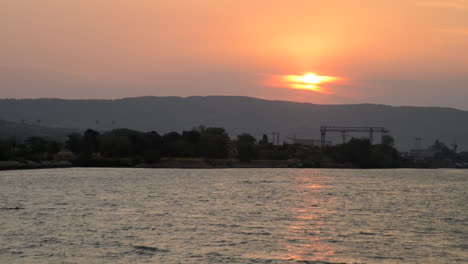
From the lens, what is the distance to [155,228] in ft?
136

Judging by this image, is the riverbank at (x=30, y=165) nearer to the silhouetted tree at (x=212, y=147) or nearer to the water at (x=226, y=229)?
the silhouetted tree at (x=212, y=147)

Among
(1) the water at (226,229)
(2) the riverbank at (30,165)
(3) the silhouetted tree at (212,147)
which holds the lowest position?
(1) the water at (226,229)

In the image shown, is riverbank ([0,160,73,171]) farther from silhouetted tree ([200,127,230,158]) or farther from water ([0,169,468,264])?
water ([0,169,468,264])

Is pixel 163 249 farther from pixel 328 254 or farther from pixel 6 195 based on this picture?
pixel 6 195

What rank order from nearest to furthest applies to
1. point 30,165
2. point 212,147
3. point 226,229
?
point 226,229
point 30,165
point 212,147

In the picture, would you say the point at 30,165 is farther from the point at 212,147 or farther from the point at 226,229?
the point at 226,229

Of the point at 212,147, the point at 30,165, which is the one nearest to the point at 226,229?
the point at 30,165

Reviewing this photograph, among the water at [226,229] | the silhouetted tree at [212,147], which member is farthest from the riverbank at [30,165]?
the water at [226,229]

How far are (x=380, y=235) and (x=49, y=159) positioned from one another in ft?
429

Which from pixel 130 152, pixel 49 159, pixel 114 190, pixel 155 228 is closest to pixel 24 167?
pixel 49 159

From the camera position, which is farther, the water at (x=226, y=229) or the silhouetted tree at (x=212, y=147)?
the silhouetted tree at (x=212, y=147)

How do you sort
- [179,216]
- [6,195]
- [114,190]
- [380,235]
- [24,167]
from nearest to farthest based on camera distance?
[380,235]
[179,216]
[6,195]
[114,190]
[24,167]

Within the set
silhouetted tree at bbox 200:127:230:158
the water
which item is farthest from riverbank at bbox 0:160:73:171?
the water

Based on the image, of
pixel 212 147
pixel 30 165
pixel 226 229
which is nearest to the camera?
pixel 226 229
